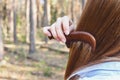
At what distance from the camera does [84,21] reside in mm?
1210

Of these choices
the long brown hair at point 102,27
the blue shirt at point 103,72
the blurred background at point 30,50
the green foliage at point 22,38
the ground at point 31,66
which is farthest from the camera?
the green foliage at point 22,38

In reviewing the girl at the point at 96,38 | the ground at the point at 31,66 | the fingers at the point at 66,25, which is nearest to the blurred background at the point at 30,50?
the ground at the point at 31,66

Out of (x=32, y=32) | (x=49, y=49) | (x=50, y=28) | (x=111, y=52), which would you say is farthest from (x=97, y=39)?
(x=49, y=49)

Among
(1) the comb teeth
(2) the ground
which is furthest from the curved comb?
(2) the ground

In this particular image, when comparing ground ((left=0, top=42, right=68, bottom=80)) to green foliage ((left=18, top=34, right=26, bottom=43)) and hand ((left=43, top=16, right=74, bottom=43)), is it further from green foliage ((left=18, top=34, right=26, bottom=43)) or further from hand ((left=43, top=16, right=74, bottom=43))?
hand ((left=43, top=16, right=74, bottom=43))

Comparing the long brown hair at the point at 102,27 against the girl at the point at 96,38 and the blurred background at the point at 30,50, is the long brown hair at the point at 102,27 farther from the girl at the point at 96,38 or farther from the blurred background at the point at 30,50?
the blurred background at the point at 30,50

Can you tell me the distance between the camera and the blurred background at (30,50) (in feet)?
51.8

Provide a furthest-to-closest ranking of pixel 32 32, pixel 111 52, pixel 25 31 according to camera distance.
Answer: pixel 25 31, pixel 32 32, pixel 111 52

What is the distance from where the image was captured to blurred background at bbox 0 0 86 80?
1578 centimetres

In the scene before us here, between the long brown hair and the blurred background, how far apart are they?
3389 millimetres

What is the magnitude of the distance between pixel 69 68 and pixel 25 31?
3133 cm

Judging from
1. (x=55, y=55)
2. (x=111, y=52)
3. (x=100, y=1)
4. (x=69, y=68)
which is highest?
(x=100, y=1)

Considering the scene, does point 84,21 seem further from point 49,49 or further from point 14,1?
point 14,1

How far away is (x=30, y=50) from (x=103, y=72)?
21708mm
